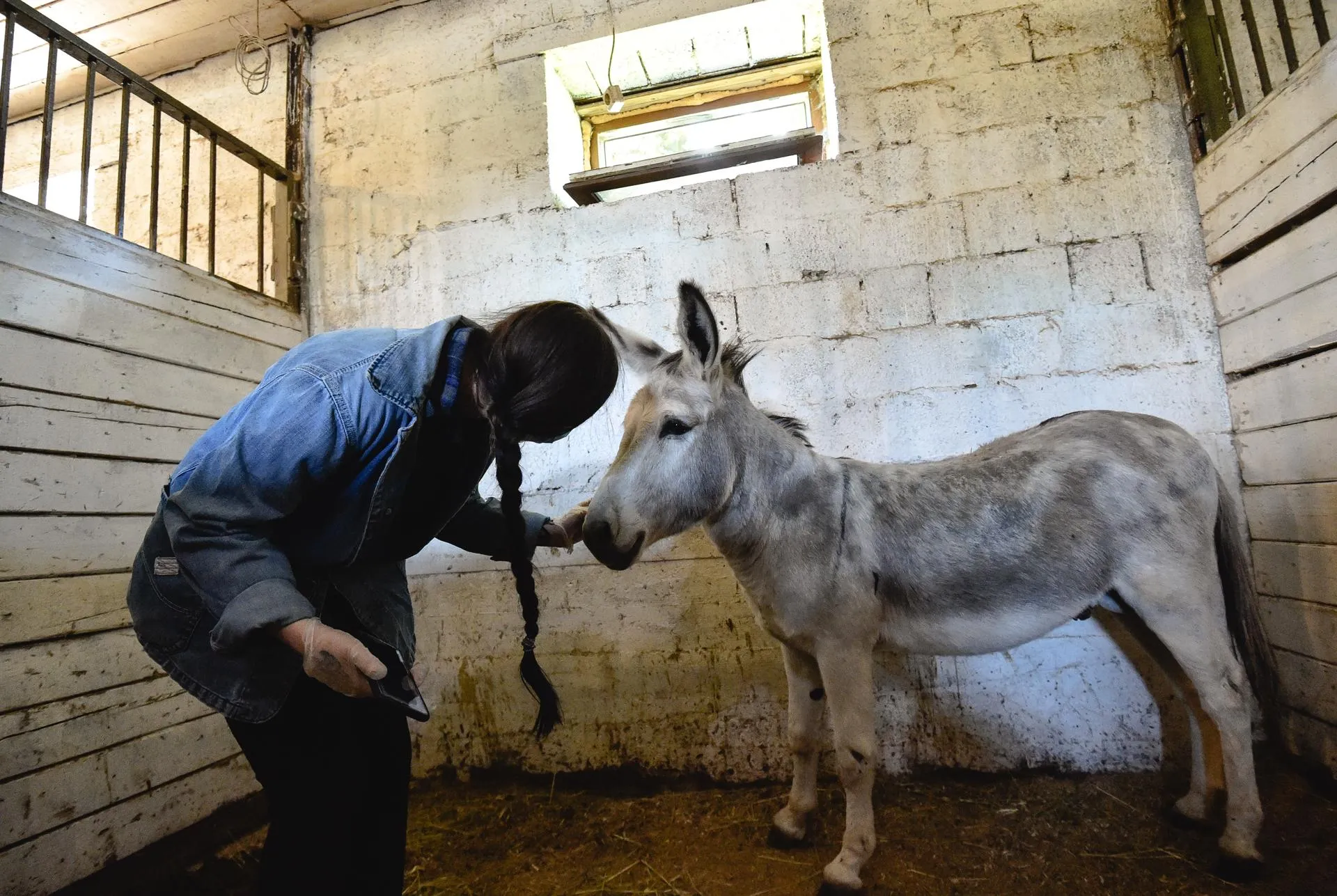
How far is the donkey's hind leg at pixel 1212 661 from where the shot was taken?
6.73 ft

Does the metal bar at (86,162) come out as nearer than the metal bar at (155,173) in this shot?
Yes

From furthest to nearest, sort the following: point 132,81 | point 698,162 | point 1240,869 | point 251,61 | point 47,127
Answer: point 251,61 < point 698,162 < point 132,81 < point 47,127 < point 1240,869

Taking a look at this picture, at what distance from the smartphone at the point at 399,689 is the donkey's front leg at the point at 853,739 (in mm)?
1330

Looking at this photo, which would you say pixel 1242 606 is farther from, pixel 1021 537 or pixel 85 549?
pixel 85 549

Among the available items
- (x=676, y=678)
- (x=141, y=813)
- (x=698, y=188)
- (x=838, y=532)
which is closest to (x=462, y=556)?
(x=676, y=678)

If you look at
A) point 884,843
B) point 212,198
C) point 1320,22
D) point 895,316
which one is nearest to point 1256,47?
point 1320,22

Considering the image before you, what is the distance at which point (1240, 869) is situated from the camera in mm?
2008

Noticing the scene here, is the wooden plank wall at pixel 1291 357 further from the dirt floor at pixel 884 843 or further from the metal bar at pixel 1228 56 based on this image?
the dirt floor at pixel 884 843

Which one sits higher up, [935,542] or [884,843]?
[935,542]

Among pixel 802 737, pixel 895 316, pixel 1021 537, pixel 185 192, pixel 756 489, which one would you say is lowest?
pixel 802 737

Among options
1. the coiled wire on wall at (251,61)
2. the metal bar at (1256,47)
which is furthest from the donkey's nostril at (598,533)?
the coiled wire on wall at (251,61)

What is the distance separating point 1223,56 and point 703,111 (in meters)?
2.58

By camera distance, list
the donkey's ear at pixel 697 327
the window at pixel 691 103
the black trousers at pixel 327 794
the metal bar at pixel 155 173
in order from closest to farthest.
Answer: the black trousers at pixel 327 794
the donkey's ear at pixel 697 327
the metal bar at pixel 155 173
the window at pixel 691 103

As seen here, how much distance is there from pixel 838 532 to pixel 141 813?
298cm
